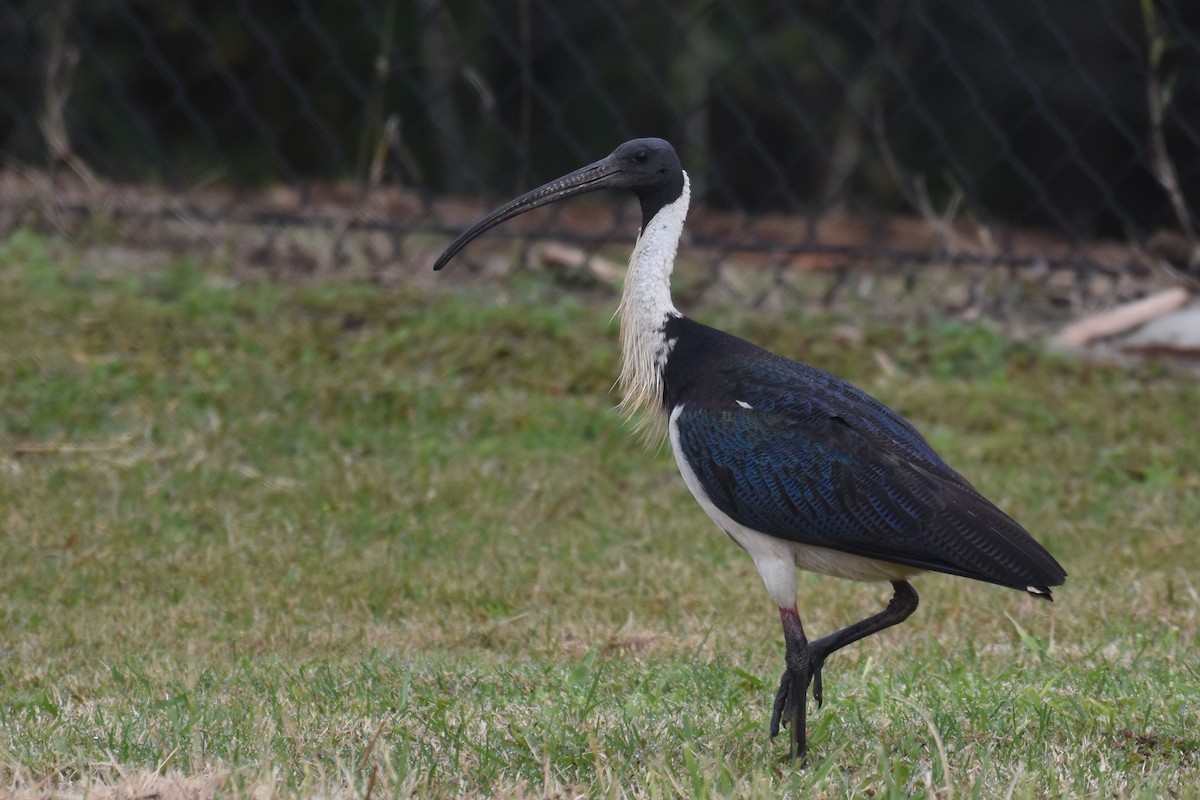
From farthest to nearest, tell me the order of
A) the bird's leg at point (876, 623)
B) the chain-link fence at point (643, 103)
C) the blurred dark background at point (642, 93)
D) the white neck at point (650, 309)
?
the blurred dark background at point (642, 93) < the chain-link fence at point (643, 103) < the white neck at point (650, 309) < the bird's leg at point (876, 623)

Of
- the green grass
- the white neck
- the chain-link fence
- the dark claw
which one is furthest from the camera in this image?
the chain-link fence

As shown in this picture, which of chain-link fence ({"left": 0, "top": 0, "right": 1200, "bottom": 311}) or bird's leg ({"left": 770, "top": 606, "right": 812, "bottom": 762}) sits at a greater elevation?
chain-link fence ({"left": 0, "top": 0, "right": 1200, "bottom": 311})

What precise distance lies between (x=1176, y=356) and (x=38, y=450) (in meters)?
4.71

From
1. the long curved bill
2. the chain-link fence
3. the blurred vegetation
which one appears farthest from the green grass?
the blurred vegetation

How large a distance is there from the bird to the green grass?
31 cm

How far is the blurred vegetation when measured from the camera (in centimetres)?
1055

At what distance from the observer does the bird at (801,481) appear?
11.6ft

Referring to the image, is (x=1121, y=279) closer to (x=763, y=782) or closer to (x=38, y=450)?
(x=38, y=450)

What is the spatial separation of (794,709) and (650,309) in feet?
3.36

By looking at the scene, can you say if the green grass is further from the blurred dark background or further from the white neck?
the blurred dark background

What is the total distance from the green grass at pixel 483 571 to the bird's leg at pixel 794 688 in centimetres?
6

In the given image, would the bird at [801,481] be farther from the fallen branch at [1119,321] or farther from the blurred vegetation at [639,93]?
the blurred vegetation at [639,93]

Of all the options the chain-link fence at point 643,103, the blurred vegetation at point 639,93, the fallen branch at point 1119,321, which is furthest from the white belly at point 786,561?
the blurred vegetation at point 639,93

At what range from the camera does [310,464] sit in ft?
20.4
